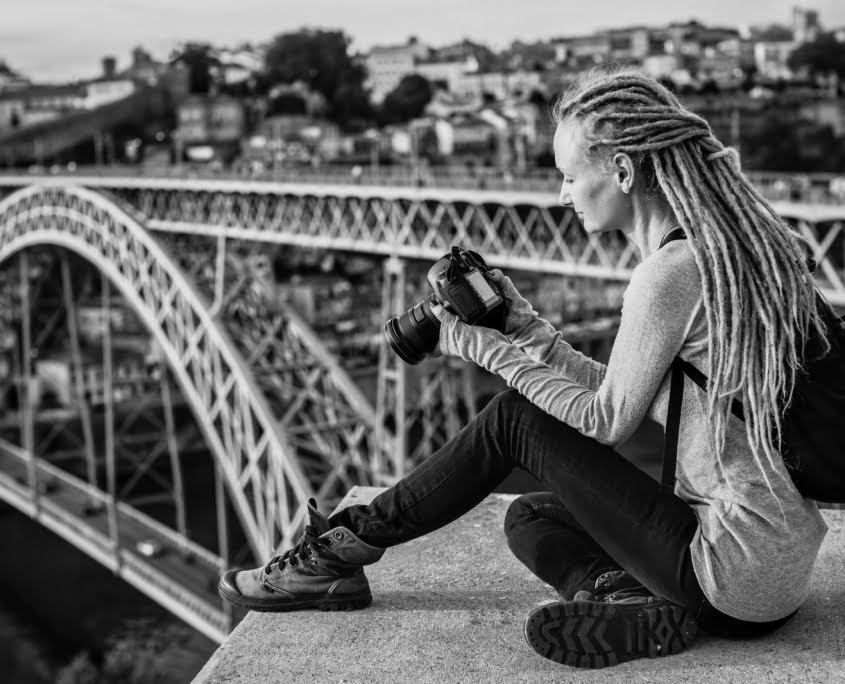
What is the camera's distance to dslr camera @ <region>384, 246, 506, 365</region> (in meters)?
2.52

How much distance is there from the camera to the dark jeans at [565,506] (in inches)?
95.7

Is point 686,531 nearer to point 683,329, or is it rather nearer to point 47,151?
point 683,329

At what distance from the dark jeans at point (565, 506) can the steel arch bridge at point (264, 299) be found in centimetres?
905

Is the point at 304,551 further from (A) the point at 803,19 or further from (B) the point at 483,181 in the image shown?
(A) the point at 803,19

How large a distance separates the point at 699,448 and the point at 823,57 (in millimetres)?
65367

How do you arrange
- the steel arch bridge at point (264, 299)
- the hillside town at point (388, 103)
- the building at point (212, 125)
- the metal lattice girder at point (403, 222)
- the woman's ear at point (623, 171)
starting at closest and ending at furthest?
the woman's ear at point (623, 171) < the steel arch bridge at point (264, 299) < the metal lattice girder at point (403, 222) < the hillside town at point (388, 103) < the building at point (212, 125)

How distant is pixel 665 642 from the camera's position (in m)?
2.46

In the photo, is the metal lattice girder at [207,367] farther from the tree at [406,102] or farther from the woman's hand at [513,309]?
the tree at [406,102]

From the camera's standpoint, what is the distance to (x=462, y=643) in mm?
2580

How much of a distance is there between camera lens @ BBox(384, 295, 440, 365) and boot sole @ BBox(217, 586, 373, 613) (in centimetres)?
54

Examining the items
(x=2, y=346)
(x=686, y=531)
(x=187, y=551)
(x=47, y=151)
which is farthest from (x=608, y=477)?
(x=47, y=151)

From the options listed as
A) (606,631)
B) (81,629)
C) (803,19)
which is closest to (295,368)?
(81,629)

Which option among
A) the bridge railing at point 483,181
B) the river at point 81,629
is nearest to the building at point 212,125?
the river at point 81,629

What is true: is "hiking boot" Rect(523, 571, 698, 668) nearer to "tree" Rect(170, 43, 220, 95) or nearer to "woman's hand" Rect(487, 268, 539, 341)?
"woman's hand" Rect(487, 268, 539, 341)
